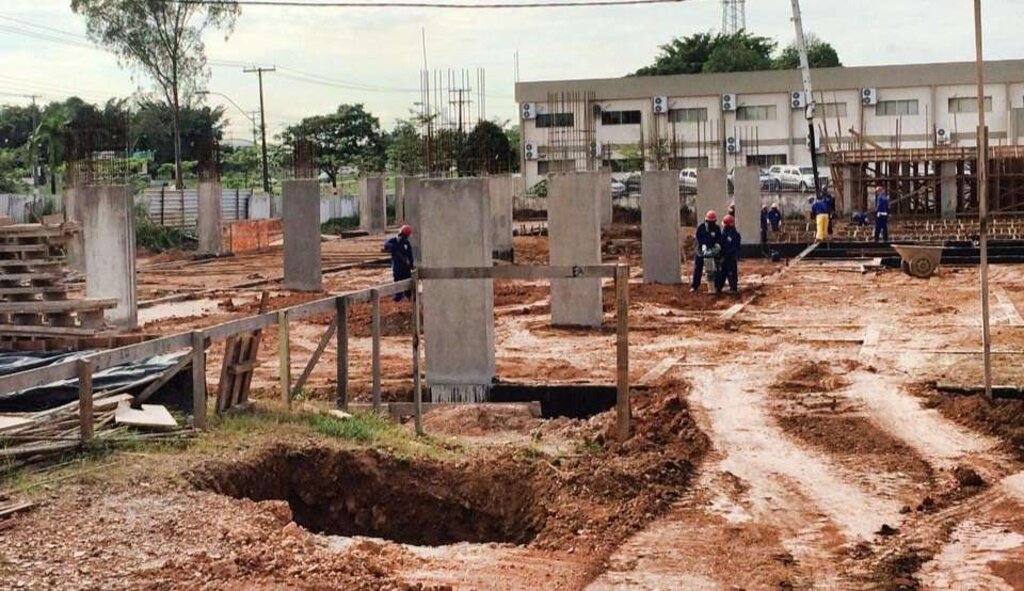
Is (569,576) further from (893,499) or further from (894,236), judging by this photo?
(894,236)

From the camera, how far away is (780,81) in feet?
212

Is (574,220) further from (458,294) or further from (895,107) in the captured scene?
(895,107)

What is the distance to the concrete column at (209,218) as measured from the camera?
121 ft

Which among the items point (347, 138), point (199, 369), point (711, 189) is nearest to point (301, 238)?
point (711, 189)

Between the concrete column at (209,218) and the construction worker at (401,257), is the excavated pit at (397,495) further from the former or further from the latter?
the concrete column at (209,218)

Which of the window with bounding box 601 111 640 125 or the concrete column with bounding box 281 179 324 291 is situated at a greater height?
the window with bounding box 601 111 640 125

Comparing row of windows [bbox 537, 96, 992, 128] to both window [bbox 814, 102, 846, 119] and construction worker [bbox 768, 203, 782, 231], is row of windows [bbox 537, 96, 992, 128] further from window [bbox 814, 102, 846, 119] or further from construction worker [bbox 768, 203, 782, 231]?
construction worker [bbox 768, 203, 782, 231]

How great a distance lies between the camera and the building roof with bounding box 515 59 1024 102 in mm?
62094

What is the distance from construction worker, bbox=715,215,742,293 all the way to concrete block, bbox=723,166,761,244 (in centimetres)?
938

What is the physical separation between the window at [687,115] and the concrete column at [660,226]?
4117 cm

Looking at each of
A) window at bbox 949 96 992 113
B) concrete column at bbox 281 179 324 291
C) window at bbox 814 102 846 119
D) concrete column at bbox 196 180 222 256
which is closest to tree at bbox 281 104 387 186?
window at bbox 814 102 846 119

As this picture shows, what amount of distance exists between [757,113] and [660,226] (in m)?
42.3

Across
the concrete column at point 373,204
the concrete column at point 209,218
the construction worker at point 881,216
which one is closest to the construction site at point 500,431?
the construction worker at point 881,216

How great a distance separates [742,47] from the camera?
84.4m
